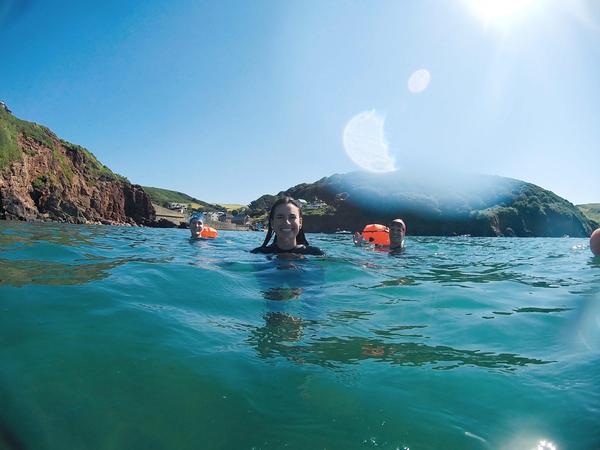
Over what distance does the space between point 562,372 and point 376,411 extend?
1.36 meters

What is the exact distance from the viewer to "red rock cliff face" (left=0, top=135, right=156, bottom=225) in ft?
157

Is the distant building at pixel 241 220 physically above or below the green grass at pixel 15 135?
below

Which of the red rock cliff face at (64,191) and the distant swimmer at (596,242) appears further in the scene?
the red rock cliff face at (64,191)

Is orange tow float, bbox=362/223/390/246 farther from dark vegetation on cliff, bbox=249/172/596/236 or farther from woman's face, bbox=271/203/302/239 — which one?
dark vegetation on cliff, bbox=249/172/596/236

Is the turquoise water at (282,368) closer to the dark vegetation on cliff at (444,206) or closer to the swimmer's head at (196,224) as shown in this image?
the swimmer's head at (196,224)

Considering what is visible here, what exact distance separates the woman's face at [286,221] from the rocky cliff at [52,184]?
52.1 m

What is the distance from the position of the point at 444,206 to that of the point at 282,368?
8983 centimetres

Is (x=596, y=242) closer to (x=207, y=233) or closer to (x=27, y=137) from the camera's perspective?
(x=207, y=233)

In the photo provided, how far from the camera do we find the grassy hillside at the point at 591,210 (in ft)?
491

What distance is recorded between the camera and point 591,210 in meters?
164

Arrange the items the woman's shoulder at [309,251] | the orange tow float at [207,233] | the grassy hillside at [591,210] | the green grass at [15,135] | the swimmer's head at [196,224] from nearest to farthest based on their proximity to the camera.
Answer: the woman's shoulder at [309,251] < the swimmer's head at [196,224] < the orange tow float at [207,233] < the green grass at [15,135] < the grassy hillside at [591,210]

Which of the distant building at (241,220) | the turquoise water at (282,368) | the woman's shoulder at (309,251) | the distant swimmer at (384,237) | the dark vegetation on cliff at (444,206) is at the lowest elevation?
the turquoise water at (282,368)

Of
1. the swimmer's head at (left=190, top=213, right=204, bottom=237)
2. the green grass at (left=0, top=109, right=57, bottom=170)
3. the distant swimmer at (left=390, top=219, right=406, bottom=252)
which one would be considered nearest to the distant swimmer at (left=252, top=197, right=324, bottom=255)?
the distant swimmer at (left=390, top=219, right=406, bottom=252)

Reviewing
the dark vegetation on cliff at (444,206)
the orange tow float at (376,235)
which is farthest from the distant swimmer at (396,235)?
the dark vegetation on cliff at (444,206)
